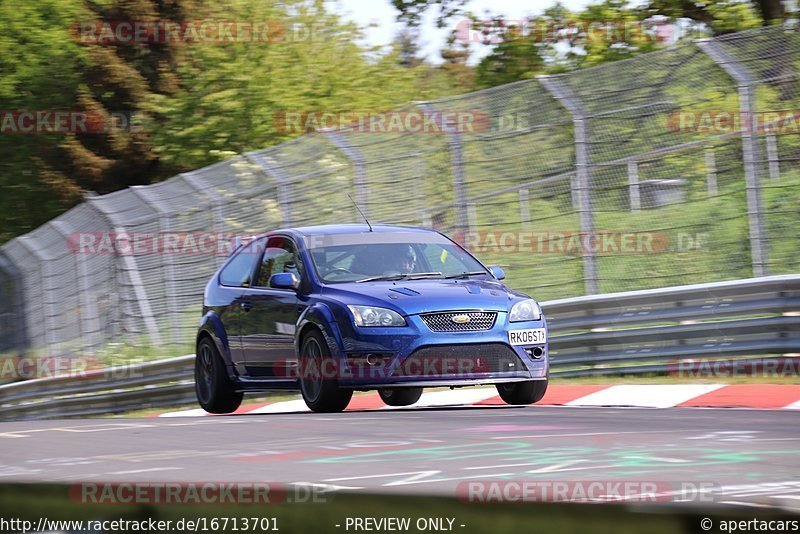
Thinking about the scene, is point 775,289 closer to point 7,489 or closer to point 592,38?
point 7,489

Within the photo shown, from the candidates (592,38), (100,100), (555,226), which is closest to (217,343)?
(555,226)

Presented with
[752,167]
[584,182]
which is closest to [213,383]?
[584,182]

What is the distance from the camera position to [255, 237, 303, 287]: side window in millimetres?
11344

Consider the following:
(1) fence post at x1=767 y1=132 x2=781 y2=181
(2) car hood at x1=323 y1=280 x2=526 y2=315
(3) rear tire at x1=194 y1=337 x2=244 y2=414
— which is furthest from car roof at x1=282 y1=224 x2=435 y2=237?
(1) fence post at x1=767 y1=132 x2=781 y2=181

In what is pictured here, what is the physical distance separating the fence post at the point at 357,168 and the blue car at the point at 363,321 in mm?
3271

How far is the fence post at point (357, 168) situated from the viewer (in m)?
15.4

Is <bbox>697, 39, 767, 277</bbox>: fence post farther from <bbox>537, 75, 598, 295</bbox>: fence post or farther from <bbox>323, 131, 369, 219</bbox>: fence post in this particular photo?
<bbox>323, 131, 369, 219</bbox>: fence post

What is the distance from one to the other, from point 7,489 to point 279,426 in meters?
5.99

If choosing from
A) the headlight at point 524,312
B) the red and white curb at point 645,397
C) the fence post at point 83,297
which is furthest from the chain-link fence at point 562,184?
the headlight at point 524,312

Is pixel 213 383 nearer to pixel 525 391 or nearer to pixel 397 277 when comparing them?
pixel 397 277

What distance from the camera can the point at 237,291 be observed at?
39.2 feet

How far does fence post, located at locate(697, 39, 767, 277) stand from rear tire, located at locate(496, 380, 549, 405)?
2.71m

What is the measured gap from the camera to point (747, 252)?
12805 millimetres

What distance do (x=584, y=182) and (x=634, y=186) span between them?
5.69 feet
